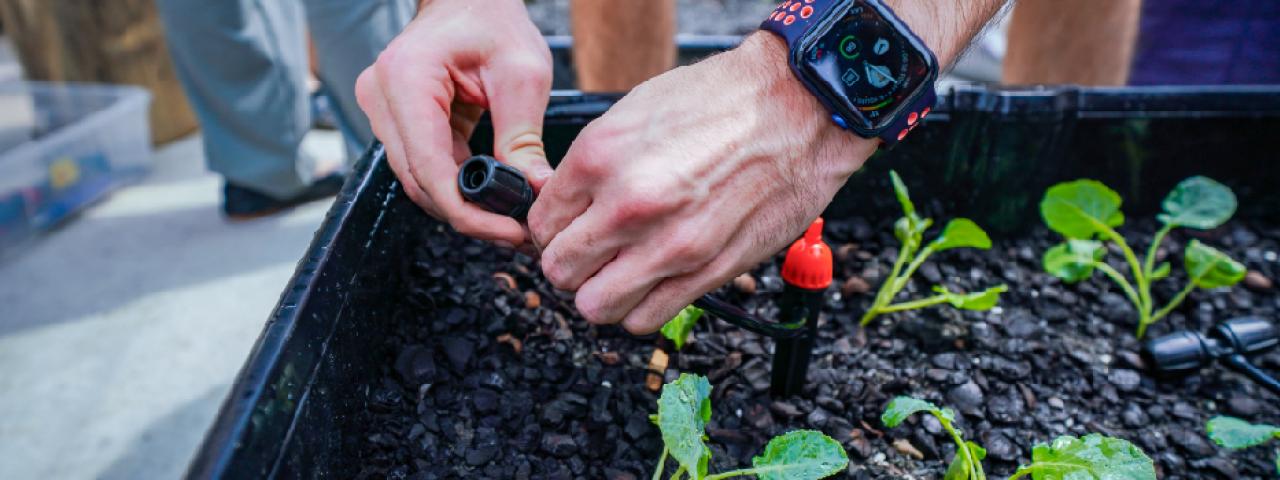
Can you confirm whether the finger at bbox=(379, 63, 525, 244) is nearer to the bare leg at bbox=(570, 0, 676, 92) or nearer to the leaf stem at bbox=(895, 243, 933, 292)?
the leaf stem at bbox=(895, 243, 933, 292)

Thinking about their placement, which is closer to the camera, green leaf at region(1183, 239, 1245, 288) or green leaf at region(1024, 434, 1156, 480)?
green leaf at region(1024, 434, 1156, 480)

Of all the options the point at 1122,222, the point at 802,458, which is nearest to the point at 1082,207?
the point at 1122,222

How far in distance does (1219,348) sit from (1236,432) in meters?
0.17

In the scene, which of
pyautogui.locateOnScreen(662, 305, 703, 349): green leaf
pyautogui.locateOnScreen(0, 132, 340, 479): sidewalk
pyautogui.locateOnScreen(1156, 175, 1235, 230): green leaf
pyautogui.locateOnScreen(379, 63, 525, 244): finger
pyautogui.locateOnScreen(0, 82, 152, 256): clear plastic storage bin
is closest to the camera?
pyautogui.locateOnScreen(379, 63, 525, 244): finger

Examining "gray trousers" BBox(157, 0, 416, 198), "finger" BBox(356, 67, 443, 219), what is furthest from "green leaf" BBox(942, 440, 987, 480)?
"gray trousers" BBox(157, 0, 416, 198)

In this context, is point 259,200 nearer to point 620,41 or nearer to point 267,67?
point 267,67

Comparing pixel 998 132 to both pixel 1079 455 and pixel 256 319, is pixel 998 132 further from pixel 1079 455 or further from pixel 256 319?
pixel 256 319

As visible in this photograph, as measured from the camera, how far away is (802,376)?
2.55 feet

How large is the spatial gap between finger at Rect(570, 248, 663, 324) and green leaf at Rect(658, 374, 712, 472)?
0.24ft

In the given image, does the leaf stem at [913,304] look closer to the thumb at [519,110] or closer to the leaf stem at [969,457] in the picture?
the leaf stem at [969,457]

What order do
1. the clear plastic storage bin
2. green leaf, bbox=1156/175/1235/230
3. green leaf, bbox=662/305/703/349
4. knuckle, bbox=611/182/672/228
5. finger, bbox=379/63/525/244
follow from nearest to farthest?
knuckle, bbox=611/182/672/228 → finger, bbox=379/63/525/244 → green leaf, bbox=662/305/703/349 → green leaf, bbox=1156/175/1235/230 → the clear plastic storage bin

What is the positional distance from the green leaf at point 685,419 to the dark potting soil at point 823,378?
0.12m

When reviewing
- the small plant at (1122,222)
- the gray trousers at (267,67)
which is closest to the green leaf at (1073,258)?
the small plant at (1122,222)

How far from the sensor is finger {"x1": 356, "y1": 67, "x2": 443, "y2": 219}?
74 cm
